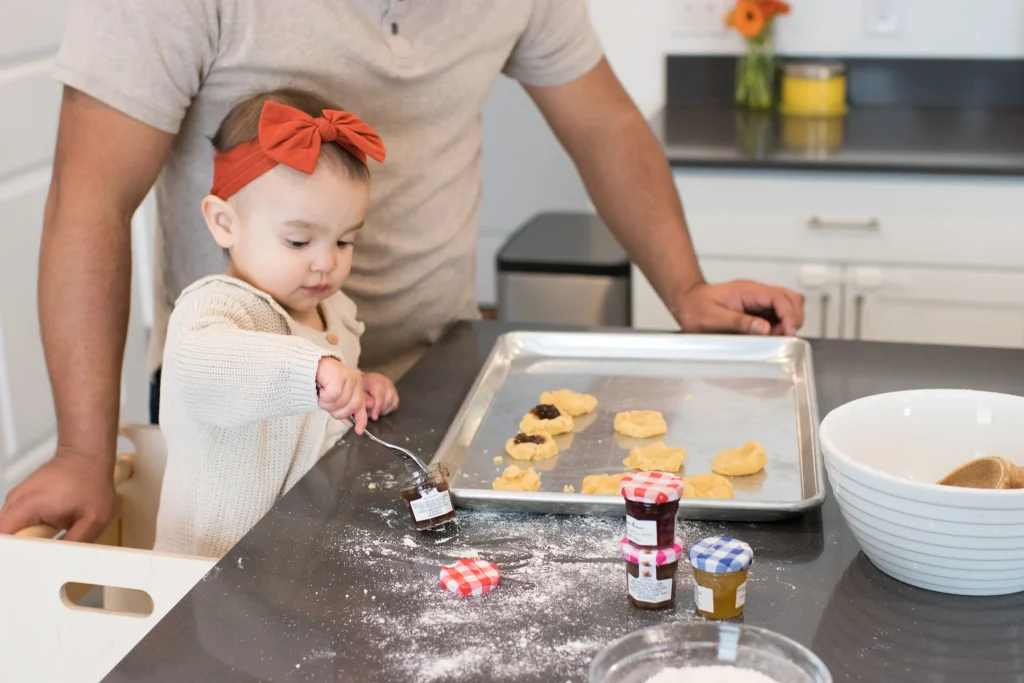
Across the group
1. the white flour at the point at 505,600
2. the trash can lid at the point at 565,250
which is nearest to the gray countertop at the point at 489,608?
the white flour at the point at 505,600

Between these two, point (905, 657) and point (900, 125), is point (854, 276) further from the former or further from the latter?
point (905, 657)

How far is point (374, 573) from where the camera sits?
96 cm

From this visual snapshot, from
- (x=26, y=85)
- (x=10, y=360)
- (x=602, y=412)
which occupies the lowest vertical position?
(x=10, y=360)

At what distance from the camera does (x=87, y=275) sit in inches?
52.4

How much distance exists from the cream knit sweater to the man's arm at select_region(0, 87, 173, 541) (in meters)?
0.08

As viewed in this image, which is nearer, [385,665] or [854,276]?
[385,665]

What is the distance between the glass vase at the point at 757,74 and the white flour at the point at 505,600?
85.3 inches

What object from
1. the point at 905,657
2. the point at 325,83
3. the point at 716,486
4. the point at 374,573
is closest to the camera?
the point at 905,657

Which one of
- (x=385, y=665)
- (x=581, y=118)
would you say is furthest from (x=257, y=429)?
(x=581, y=118)

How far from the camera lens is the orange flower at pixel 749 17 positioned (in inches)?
112

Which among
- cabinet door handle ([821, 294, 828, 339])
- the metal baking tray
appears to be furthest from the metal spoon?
cabinet door handle ([821, 294, 828, 339])

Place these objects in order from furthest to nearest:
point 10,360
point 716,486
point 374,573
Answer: point 10,360, point 716,486, point 374,573

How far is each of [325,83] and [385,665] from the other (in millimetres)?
872

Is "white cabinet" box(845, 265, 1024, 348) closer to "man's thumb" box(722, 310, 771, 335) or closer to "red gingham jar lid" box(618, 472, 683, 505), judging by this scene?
"man's thumb" box(722, 310, 771, 335)
